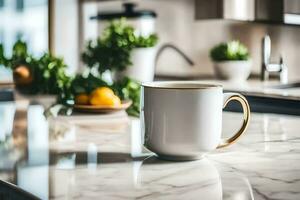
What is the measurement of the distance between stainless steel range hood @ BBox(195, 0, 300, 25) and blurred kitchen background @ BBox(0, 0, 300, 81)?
1.36 ft

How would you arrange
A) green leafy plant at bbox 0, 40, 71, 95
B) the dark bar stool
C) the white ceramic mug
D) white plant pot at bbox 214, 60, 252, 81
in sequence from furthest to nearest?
1. white plant pot at bbox 214, 60, 252, 81
2. green leafy plant at bbox 0, 40, 71, 95
3. the white ceramic mug
4. the dark bar stool

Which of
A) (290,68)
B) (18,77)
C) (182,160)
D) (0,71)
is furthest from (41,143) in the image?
(290,68)

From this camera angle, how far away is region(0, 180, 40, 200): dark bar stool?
60cm

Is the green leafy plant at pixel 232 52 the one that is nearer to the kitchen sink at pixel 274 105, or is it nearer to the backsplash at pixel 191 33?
the backsplash at pixel 191 33

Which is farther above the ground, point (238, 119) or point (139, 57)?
point (139, 57)

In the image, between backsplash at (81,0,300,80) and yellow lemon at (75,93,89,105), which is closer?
yellow lemon at (75,93,89,105)

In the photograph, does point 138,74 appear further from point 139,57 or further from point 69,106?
point 69,106

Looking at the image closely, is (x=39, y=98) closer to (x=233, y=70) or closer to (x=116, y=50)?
(x=116, y=50)

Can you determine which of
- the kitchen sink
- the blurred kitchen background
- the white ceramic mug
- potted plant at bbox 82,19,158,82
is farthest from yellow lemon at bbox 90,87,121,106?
the blurred kitchen background

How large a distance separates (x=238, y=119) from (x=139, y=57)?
56cm

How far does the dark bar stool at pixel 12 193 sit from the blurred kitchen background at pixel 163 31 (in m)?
2.53

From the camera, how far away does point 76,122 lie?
1.23 metres

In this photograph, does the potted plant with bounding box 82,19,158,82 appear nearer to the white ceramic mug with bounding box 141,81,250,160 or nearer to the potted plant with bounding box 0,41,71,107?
the potted plant with bounding box 0,41,71,107

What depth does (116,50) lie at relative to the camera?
1.71m
